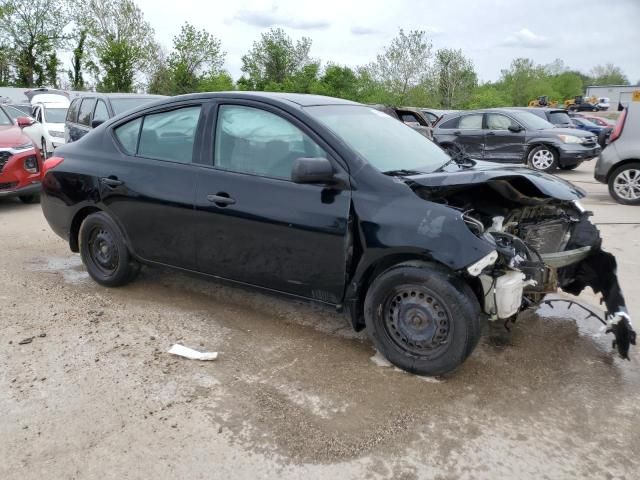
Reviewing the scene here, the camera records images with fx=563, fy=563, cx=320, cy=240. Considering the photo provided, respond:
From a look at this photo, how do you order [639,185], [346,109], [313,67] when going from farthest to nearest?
[313,67] < [639,185] < [346,109]

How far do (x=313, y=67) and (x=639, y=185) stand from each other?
3284 centimetres

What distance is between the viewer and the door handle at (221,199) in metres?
3.91

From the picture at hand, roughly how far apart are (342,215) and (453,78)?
133 ft

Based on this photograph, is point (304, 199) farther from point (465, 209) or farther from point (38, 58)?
point (38, 58)

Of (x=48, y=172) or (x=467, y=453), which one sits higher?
(x=48, y=172)

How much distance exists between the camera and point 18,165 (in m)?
8.36

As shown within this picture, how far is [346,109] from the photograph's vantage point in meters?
4.27

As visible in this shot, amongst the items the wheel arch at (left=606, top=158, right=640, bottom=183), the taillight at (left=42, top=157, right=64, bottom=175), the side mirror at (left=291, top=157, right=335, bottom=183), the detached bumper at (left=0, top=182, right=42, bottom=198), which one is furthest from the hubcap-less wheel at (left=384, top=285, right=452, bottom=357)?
the wheel arch at (left=606, top=158, right=640, bottom=183)

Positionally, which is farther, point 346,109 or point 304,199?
point 346,109

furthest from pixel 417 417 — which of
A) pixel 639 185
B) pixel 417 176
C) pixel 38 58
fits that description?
pixel 38 58

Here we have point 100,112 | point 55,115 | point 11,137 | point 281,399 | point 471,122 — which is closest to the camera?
point 281,399

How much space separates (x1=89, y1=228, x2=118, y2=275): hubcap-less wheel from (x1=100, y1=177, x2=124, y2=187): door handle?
434 millimetres

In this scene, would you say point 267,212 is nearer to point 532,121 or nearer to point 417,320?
point 417,320

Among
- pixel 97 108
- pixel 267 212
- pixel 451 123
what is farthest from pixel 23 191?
pixel 451 123
